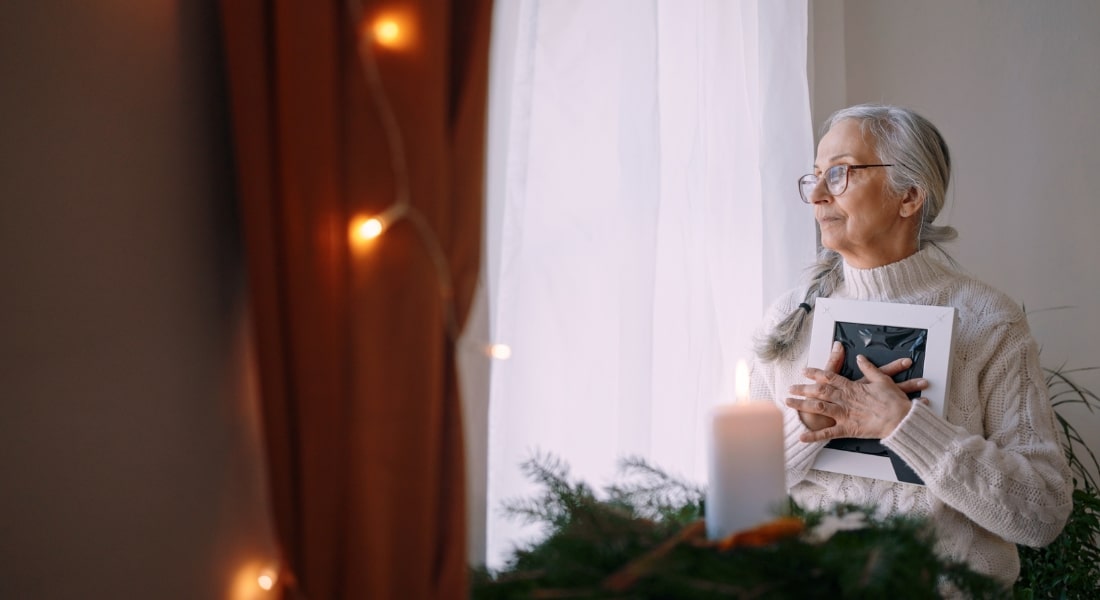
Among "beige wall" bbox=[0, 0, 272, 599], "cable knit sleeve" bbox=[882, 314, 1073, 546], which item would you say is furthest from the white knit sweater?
"beige wall" bbox=[0, 0, 272, 599]

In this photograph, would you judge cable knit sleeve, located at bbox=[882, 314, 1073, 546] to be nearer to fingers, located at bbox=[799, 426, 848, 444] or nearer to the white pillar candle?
fingers, located at bbox=[799, 426, 848, 444]

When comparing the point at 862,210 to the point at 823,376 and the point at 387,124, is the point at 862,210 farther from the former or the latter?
the point at 387,124

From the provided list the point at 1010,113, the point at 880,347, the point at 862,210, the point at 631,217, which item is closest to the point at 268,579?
the point at 631,217

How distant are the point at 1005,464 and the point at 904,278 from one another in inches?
13.8

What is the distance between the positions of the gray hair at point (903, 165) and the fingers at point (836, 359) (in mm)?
127

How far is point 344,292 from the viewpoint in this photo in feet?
2.29

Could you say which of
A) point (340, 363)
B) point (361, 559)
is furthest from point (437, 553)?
point (340, 363)

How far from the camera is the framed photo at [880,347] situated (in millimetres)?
1259

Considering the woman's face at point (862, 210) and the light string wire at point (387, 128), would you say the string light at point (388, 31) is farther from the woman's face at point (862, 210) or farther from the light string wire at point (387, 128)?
the woman's face at point (862, 210)

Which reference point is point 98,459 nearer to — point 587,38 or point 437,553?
point 437,553

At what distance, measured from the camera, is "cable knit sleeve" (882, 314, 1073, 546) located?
1193 millimetres

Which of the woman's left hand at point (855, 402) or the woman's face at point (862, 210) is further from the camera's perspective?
the woman's face at point (862, 210)

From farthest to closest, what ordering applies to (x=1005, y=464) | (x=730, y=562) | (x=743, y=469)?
(x=1005, y=464) < (x=743, y=469) < (x=730, y=562)

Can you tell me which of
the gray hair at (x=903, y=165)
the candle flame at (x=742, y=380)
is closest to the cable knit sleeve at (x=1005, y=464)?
the gray hair at (x=903, y=165)
